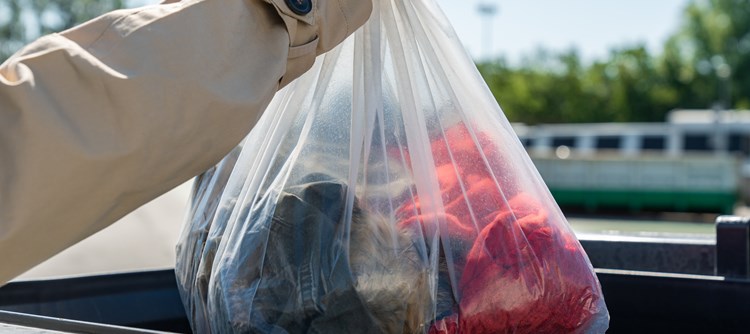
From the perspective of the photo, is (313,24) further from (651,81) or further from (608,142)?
(651,81)

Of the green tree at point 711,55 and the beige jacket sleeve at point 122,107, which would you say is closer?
the beige jacket sleeve at point 122,107

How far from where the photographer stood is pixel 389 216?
5.90 feet

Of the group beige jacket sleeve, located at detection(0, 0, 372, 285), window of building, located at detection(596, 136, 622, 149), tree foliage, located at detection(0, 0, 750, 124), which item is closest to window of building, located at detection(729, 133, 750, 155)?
Answer: window of building, located at detection(596, 136, 622, 149)

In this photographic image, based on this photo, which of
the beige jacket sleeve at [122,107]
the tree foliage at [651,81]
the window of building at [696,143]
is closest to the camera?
the beige jacket sleeve at [122,107]

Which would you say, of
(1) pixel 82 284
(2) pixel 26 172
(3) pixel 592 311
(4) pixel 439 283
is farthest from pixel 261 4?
(1) pixel 82 284

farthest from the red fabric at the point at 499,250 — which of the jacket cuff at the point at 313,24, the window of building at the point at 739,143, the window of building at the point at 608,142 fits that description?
the window of building at the point at 608,142

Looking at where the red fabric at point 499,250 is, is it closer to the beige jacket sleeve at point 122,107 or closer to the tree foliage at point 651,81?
the beige jacket sleeve at point 122,107

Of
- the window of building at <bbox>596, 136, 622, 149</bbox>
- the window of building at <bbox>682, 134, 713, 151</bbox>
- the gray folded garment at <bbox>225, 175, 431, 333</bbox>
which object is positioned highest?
the gray folded garment at <bbox>225, 175, 431, 333</bbox>

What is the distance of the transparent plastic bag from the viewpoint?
68.6 inches

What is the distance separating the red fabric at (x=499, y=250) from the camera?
69.7 inches

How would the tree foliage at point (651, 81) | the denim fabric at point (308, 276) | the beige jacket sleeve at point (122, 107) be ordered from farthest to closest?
the tree foliage at point (651, 81) → the denim fabric at point (308, 276) → the beige jacket sleeve at point (122, 107)

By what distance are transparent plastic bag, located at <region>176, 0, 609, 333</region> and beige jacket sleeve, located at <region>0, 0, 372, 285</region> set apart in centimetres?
34

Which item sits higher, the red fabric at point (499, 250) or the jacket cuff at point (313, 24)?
the jacket cuff at point (313, 24)

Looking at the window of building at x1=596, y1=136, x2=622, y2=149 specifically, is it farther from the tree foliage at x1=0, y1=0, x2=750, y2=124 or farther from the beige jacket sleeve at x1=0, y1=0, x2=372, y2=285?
the beige jacket sleeve at x1=0, y1=0, x2=372, y2=285
